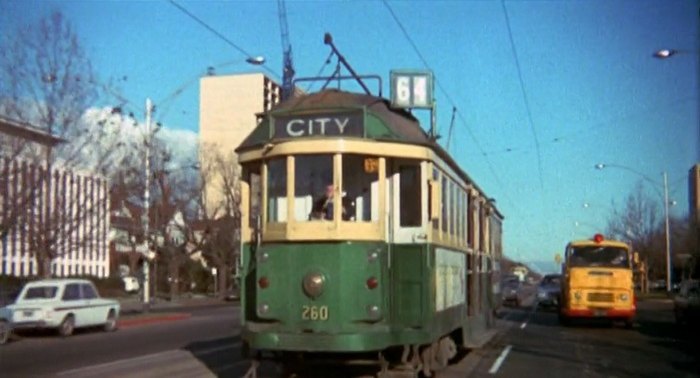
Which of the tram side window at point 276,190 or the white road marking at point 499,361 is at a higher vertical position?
the tram side window at point 276,190

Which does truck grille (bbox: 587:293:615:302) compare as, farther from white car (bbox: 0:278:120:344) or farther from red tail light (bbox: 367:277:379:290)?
red tail light (bbox: 367:277:379:290)

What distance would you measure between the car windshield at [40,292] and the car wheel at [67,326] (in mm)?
775

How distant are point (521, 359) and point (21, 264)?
3713cm

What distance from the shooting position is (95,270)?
2562 inches

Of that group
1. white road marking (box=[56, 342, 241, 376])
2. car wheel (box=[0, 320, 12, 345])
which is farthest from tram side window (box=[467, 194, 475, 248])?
car wheel (box=[0, 320, 12, 345])

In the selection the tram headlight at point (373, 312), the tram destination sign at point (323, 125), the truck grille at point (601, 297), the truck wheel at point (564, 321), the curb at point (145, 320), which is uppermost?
the tram destination sign at point (323, 125)

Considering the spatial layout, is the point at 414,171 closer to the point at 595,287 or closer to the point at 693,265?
the point at 595,287

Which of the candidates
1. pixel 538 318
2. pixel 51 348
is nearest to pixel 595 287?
pixel 538 318

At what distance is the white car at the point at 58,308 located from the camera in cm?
2356

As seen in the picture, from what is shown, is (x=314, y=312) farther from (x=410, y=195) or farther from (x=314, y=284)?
(x=410, y=195)

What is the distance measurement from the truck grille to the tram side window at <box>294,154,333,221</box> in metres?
17.1

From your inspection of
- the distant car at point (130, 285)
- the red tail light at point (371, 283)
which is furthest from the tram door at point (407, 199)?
the distant car at point (130, 285)

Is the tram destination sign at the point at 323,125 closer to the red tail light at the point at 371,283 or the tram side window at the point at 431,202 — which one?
the tram side window at the point at 431,202

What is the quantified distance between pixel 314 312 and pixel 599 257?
17863mm
